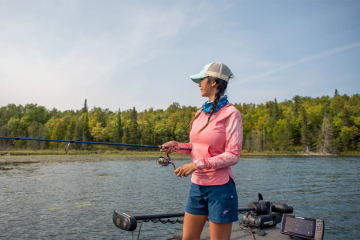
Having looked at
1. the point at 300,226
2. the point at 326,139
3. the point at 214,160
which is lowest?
the point at 300,226

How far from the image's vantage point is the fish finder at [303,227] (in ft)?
14.3

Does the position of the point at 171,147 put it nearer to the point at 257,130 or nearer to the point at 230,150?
the point at 230,150

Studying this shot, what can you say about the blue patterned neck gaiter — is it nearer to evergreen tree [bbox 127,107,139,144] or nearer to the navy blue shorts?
the navy blue shorts

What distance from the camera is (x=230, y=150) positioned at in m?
2.14

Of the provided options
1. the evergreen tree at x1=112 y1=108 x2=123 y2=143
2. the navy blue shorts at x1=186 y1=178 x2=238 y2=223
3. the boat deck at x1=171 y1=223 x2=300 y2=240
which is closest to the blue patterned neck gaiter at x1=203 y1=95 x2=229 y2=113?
the navy blue shorts at x1=186 y1=178 x2=238 y2=223

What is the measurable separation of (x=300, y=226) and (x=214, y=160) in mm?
3456

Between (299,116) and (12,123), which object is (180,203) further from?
(12,123)

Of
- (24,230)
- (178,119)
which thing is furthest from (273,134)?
(24,230)

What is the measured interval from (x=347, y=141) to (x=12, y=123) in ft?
372

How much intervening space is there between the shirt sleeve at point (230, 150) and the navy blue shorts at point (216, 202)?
207 mm

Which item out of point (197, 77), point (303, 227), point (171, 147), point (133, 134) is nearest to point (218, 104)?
point (197, 77)

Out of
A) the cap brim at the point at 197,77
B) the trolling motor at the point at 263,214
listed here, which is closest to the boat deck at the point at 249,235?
the trolling motor at the point at 263,214

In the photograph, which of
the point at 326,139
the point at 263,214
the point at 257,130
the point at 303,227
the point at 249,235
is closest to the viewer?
the point at 303,227

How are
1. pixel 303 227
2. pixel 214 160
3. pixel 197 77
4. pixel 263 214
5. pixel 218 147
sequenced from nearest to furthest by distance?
pixel 214 160 → pixel 218 147 → pixel 197 77 → pixel 303 227 → pixel 263 214
